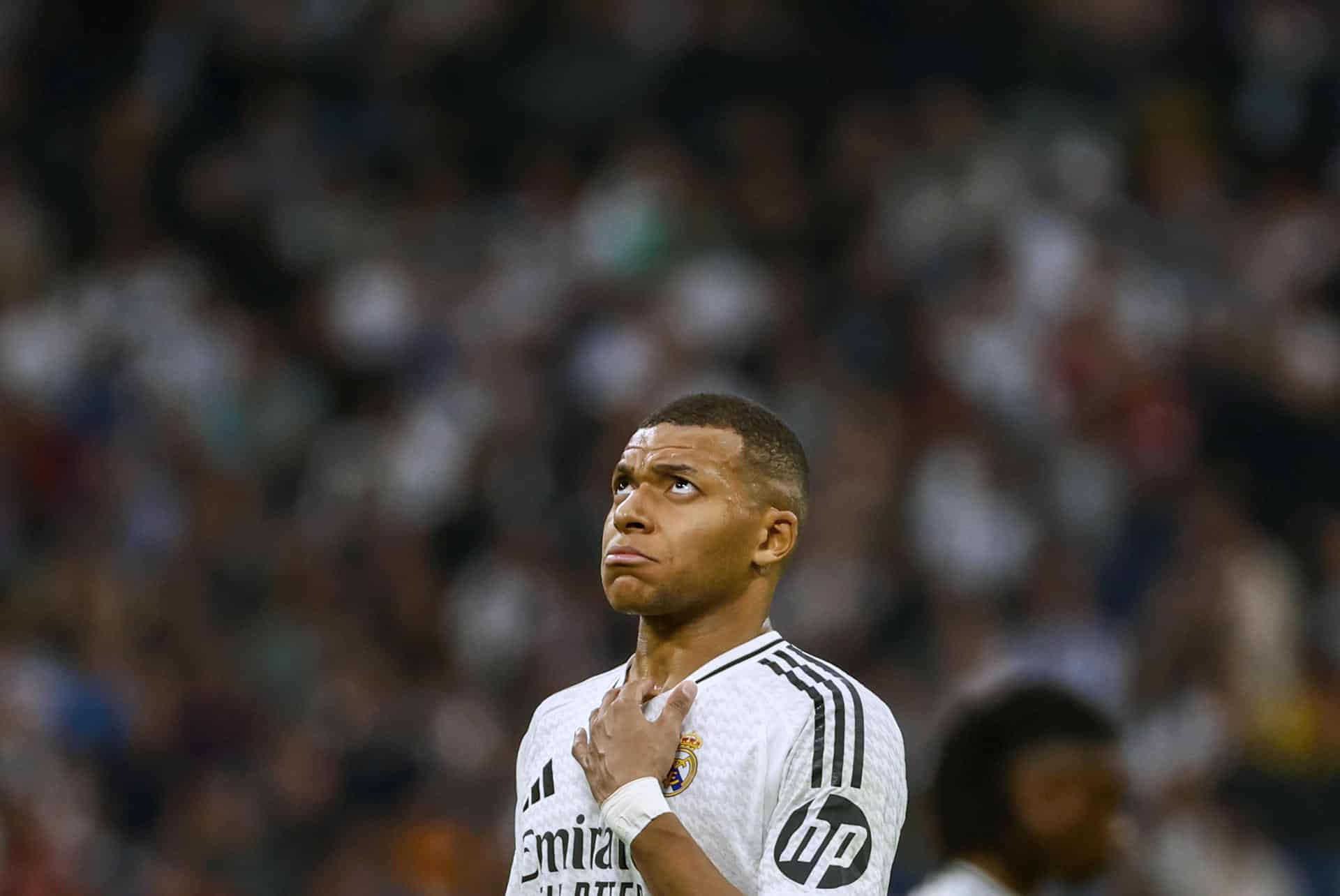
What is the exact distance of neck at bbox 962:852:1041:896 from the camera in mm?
4312

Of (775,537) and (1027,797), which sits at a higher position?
(775,537)

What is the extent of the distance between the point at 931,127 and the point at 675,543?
9395 mm

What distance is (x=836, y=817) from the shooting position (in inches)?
137

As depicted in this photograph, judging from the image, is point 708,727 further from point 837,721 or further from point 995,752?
point 995,752

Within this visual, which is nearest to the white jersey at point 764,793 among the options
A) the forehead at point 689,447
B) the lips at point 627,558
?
the lips at point 627,558

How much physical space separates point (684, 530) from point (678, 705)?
30cm

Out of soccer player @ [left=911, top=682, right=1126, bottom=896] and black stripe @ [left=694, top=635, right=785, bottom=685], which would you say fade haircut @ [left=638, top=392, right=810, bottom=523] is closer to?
black stripe @ [left=694, top=635, right=785, bottom=685]

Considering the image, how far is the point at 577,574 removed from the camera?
35.6 ft

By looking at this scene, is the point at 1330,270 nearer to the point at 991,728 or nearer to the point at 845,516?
the point at 845,516

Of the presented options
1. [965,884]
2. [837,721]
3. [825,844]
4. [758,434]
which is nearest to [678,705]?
[837,721]

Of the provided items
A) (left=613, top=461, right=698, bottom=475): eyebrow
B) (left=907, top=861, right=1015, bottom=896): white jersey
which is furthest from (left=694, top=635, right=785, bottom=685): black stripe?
(left=907, top=861, right=1015, bottom=896): white jersey

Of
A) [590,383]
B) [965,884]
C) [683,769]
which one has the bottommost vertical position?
[965,884]

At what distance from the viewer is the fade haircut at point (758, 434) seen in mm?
3840

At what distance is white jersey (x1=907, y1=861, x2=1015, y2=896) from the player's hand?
34.2 inches
